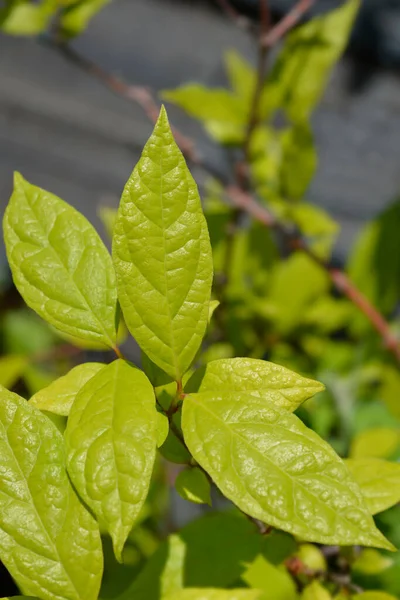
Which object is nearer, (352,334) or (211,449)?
(211,449)

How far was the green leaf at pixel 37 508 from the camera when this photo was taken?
37 centimetres

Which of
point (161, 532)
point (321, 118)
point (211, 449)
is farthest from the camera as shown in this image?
point (321, 118)

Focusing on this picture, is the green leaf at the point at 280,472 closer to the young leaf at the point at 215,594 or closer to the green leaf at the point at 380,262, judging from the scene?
the young leaf at the point at 215,594

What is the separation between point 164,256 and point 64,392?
0.34ft

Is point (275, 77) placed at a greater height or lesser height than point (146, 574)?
greater

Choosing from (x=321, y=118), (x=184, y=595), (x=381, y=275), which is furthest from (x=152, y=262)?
(x=321, y=118)

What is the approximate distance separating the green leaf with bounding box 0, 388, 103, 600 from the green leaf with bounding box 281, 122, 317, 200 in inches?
21.0

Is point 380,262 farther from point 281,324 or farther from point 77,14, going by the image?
point 77,14

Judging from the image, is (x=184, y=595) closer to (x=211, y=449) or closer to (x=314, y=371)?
(x=211, y=449)

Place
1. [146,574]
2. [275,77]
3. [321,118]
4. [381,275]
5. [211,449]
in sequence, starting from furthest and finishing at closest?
[321,118], [381,275], [275,77], [146,574], [211,449]

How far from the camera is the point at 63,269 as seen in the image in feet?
1.27

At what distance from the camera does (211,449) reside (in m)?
0.34

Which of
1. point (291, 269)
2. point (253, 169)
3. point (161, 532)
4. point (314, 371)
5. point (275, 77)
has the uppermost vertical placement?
point (275, 77)

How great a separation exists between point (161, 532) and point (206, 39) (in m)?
1.44
